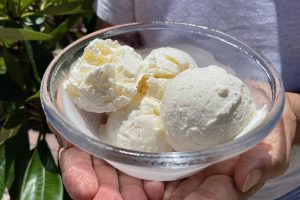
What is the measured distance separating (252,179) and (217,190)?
0.05m

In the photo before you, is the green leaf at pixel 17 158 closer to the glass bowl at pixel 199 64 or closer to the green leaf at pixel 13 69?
the green leaf at pixel 13 69

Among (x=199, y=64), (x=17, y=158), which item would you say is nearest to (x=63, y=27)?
(x=17, y=158)

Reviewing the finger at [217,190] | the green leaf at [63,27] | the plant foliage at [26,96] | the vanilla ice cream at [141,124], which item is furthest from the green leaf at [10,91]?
the finger at [217,190]

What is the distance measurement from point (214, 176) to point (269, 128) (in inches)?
4.5

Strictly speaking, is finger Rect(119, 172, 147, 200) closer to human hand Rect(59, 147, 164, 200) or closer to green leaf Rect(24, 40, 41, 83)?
human hand Rect(59, 147, 164, 200)

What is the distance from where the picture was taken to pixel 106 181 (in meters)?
0.77

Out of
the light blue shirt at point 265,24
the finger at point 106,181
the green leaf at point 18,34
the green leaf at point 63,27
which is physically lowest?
the green leaf at point 63,27

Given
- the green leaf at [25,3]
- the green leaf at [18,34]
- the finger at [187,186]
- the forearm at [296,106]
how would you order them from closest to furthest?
1. the finger at [187,186]
2. the forearm at [296,106]
3. the green leaf at [18,34]
4. the green leaf at [25,3]

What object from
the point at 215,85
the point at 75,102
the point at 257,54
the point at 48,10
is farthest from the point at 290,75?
the point at 48,10

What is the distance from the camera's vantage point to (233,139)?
70 centimetres

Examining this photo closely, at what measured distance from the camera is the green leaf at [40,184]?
1.06 meters

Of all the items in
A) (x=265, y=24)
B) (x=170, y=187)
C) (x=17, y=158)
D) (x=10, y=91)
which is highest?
(x=265, y=24)

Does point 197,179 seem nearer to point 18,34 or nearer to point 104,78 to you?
point 104,78

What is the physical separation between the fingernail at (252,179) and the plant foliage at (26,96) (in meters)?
0.45
